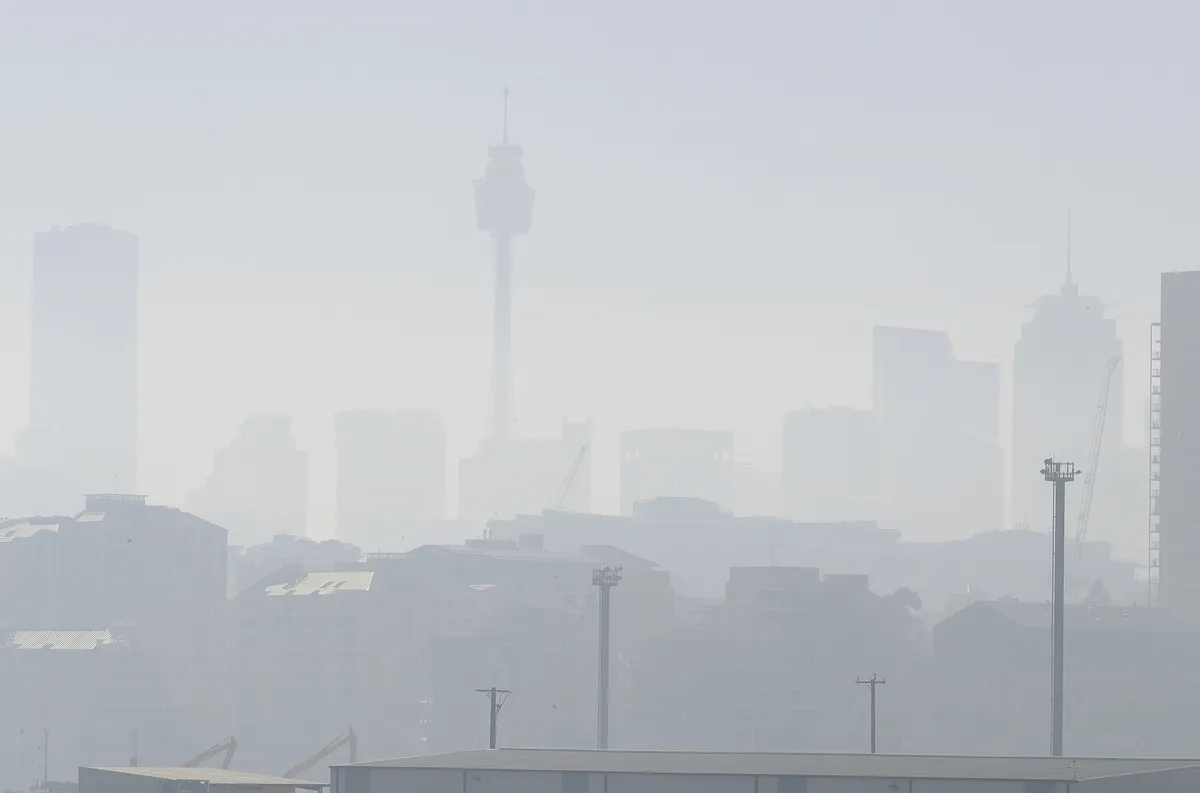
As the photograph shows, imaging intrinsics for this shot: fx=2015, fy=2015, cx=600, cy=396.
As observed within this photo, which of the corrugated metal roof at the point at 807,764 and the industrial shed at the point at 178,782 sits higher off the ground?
the corrugated metal roof at the point at 807,764

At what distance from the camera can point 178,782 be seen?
7431 cm

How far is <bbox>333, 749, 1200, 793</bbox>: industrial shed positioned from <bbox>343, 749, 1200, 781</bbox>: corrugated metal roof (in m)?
0.03

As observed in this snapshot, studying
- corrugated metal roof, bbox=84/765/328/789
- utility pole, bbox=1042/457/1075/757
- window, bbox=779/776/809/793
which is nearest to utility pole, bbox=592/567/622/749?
utility pole, bbox=1042/457/1075/757

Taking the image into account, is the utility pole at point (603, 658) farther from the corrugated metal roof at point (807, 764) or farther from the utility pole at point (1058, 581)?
the corrugated metal roof at point (807, 764)

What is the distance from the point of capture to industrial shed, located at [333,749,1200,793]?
2202 inches

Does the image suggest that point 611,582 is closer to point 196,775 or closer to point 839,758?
point 196,775

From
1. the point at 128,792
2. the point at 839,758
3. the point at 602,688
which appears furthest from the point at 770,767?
the point at 602,688

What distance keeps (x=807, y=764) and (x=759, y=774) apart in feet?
20.8

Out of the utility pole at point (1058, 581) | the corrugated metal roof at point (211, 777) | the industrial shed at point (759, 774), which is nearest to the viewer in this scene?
the industrial shed at point (759, 774)

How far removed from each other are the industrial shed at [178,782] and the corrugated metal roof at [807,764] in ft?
32.5

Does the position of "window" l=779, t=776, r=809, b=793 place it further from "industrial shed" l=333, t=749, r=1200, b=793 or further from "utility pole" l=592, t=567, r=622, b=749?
"utility pole" l=592, t=567, r=622, b=749

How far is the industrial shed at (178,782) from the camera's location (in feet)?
243

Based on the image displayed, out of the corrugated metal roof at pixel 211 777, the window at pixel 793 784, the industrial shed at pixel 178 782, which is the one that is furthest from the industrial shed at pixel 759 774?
the corrugated metal roof at pixel 211 777

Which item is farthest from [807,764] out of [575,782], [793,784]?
[575,782]
